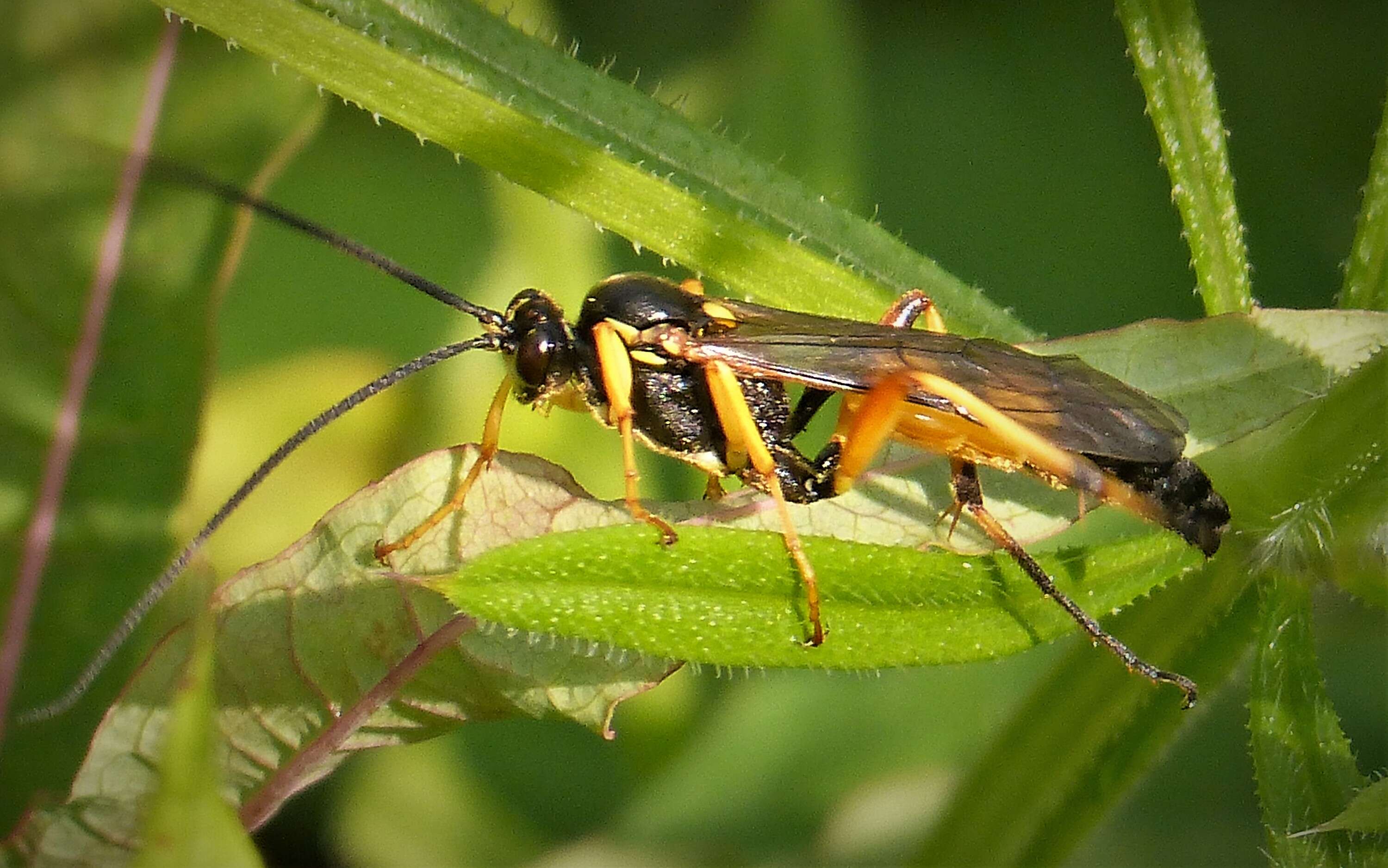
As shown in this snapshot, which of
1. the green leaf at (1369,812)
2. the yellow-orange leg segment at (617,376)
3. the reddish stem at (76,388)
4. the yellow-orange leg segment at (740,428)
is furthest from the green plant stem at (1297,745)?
the reddish stem at (76,388)

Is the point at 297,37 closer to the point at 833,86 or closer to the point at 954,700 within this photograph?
the point at 833,86

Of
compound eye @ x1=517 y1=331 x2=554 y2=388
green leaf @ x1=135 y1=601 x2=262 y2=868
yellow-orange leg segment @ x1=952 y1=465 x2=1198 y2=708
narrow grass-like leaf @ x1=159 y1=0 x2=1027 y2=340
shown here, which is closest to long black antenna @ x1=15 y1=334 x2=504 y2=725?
compound eye @ x1=517 y1=331 x2=554 y2=388

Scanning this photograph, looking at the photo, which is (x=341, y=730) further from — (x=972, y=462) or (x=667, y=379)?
(x=972, y=462)

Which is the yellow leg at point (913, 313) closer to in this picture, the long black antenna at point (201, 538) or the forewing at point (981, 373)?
the forewing at point (981, 373)

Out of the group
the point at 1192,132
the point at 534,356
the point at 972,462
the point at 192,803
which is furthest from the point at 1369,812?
the point at 534,356

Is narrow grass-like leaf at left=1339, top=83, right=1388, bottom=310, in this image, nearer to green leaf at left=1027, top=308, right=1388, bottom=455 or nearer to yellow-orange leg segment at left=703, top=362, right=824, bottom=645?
green leaf at left=1027, top=308, right=1388, bottom=455

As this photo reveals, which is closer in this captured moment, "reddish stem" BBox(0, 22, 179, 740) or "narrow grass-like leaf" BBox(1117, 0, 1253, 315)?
"narrow grass-like leaf" BBox(1117, 0, 1253, 315)
